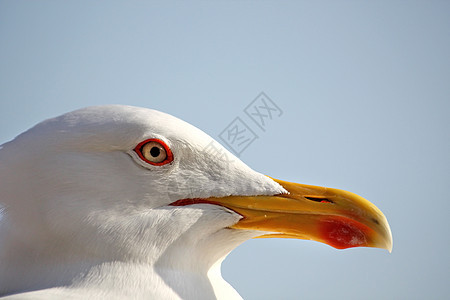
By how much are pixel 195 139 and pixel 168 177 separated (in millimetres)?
269

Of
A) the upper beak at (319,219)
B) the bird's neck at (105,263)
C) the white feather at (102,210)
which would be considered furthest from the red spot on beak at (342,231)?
the bird's neck at (105,263)

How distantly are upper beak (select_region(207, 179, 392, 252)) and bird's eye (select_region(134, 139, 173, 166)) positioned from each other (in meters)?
0.37

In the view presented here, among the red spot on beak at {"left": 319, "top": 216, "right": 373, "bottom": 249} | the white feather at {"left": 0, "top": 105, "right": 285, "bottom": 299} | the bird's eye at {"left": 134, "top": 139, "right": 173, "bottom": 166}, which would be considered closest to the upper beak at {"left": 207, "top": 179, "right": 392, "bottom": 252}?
the red spot on beak at {"left": 319, "top": 216, "right": 373, "bottom": 249}

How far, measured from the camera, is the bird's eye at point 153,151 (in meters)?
2.57

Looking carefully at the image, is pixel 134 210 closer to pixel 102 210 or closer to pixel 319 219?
pixel 102 210

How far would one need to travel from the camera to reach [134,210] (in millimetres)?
2502

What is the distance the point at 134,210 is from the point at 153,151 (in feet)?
1.08

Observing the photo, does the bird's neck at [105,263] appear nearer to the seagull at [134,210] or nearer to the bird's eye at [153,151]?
the seagull at [134,210]

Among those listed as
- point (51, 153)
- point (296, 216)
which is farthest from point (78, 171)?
point (296, 216)

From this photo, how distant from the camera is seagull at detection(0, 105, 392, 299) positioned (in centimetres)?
243

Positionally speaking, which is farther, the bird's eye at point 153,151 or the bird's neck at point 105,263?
the bird's eye at point 153,151

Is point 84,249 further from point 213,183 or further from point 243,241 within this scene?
point 243,241

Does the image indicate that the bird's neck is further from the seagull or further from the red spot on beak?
the red spot on beak

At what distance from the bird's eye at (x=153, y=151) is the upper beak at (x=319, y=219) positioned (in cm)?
37
